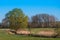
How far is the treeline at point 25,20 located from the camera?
23794mm

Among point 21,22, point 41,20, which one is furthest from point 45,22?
point 21,22

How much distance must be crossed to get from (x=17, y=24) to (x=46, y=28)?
559cm

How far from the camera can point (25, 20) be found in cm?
2644

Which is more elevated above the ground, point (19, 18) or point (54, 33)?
point (19, 18)

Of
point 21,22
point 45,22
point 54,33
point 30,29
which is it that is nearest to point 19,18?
point 21,22

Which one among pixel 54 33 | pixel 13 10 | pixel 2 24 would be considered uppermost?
pixel 13 10

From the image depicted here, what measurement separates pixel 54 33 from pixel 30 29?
4.06 m

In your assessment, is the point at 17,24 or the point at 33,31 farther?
the point at 17,24

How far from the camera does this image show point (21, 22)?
1084 inches

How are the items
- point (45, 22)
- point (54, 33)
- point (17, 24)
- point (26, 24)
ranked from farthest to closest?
point (17, 24) < point (26, 24) < point (45, 22) < point (54, 33)

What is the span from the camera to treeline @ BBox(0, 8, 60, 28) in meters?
23.8

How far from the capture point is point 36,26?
24.8m

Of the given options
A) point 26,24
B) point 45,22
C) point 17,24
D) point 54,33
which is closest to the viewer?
point 54,33

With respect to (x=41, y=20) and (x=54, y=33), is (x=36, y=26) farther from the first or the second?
(x=54, y=33)
